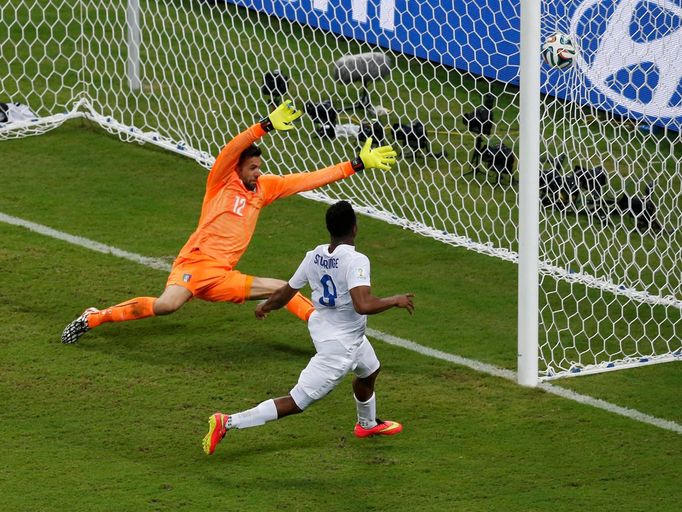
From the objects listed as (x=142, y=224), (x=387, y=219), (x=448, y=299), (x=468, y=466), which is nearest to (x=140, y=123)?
(x=142, y=224)

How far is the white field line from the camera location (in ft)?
28.4

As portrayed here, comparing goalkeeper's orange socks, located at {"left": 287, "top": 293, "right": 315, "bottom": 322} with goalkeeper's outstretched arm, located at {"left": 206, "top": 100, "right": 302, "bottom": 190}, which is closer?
goalkeeper's outstretched arm, located at {"left": 206, "top": 100, "right": 302, "bottom": 190}

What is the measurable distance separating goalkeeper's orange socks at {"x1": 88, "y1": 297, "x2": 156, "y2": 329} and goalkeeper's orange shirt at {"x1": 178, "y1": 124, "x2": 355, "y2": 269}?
1.43ft

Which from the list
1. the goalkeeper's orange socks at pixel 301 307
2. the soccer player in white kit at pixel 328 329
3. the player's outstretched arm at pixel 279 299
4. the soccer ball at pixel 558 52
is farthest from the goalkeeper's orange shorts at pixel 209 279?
the soccer ball at pixel 558 52

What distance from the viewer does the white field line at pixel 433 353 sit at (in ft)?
28.4

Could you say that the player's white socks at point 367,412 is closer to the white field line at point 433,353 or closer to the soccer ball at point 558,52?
the white field line at point 433,353

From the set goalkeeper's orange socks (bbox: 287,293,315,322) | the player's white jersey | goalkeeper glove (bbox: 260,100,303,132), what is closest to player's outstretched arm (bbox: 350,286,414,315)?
the player's white jersey

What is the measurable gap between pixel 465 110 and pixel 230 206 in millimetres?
3128

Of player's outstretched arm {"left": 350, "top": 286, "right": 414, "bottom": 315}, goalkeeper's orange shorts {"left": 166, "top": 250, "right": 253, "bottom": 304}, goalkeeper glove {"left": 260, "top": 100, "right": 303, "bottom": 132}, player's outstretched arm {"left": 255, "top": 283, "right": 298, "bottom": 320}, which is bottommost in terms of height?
goalkeeper's orange shorts {"left": 166, "top": 250, "right": 253, "bottom": 304}

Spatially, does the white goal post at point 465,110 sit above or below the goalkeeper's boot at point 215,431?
above

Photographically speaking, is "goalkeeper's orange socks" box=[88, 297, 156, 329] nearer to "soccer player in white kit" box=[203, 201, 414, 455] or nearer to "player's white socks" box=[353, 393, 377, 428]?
"soccer player in white kit" box=[203, 201, 414, 455]

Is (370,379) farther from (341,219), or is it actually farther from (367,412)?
(341,219)

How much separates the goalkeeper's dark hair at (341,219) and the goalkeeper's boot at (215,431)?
123 centimetres

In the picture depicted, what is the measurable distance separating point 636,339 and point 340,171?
2464 mm
